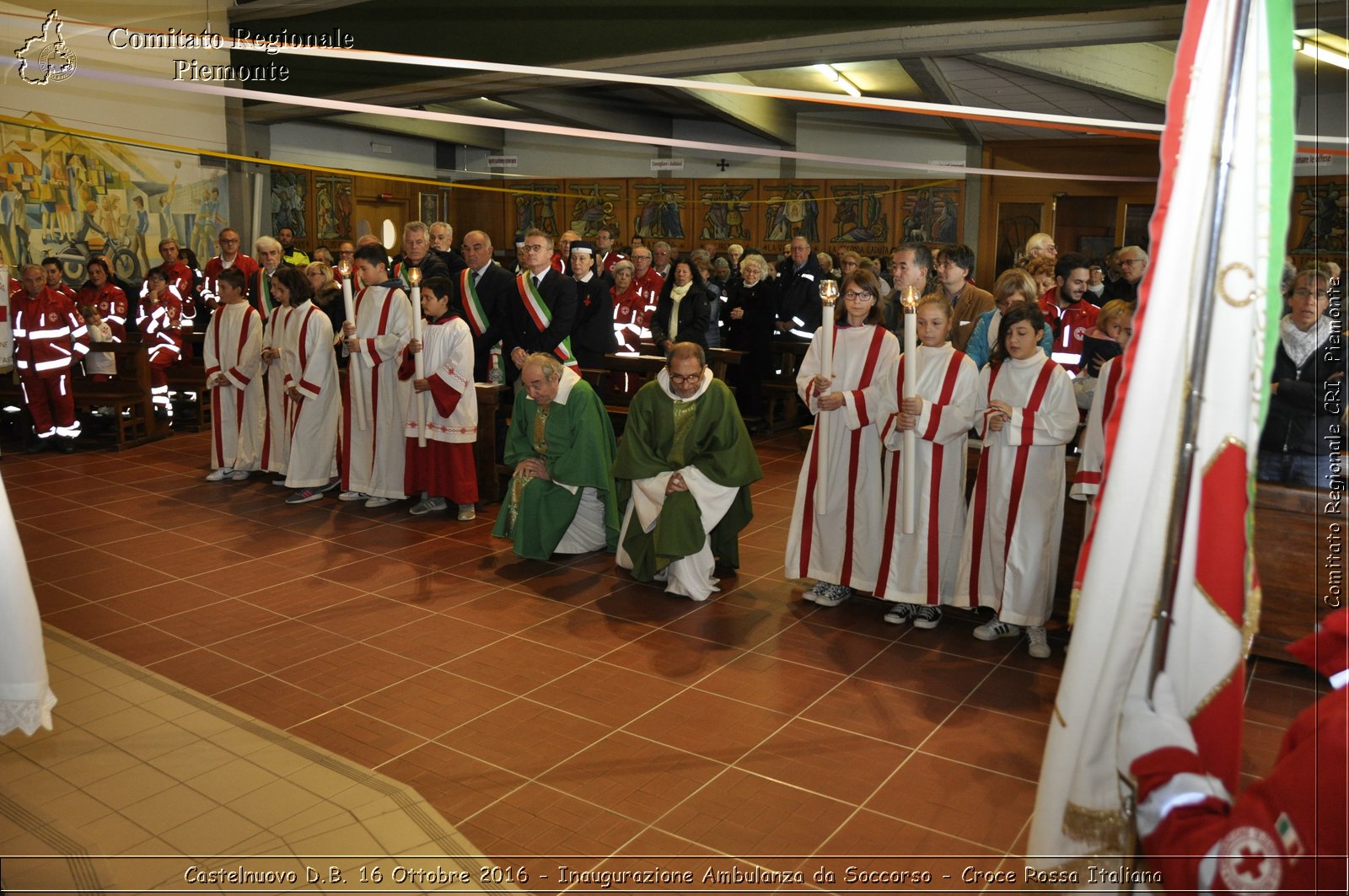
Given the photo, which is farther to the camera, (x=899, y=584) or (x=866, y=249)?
(x=866, y=249)

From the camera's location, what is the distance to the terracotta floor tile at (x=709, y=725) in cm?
420

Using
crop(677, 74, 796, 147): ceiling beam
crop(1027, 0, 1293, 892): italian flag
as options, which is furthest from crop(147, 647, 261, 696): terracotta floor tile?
crop(677, 74, 796, 147): ceiling beam

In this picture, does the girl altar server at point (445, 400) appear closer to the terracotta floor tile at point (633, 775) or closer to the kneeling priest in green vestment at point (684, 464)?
the kneeling priest in green vestment at point (684, 464)

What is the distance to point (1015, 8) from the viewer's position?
8125 millimetres

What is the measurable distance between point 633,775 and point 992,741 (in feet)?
4.86

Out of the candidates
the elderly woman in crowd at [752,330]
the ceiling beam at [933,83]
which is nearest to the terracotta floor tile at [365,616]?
the elderly woman in crowd at [752,330]

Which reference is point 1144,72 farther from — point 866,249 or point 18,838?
point 18,838

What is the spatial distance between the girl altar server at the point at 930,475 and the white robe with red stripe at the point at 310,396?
4572 millimetres

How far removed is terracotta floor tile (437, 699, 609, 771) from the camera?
407cm

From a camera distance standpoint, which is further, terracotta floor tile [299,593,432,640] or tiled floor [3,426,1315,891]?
terracotta floor tile [299,593,432,640]

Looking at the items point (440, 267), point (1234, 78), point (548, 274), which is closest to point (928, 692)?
point (1234, 78)

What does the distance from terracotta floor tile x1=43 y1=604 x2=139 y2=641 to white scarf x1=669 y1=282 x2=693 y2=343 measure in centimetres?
604

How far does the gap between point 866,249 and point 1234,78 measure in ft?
52.2

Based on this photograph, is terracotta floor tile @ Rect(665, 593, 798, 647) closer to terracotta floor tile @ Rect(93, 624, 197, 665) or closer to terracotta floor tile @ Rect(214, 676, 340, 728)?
terracotta floor tile @ Rect(214, 676, 340, 728)
